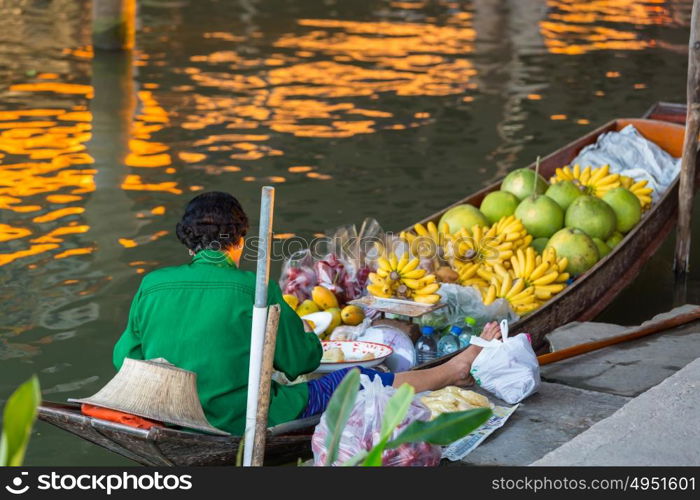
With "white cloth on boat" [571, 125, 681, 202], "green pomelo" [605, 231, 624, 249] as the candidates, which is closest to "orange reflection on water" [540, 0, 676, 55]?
"white cloth on boat" [571, 125, 681, 202]

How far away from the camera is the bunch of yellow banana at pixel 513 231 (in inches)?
248

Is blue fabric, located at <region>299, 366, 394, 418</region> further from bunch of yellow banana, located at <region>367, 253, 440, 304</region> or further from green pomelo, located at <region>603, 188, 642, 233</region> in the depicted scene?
green pomelo, located at <region>603, 188, 642, 233</region>

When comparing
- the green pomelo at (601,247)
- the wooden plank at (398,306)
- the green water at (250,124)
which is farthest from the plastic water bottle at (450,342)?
the green pomelo at (601,247)

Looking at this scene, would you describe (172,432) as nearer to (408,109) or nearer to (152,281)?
(152,281)

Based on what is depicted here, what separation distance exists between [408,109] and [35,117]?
4.00 m

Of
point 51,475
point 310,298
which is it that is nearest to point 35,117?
point 310,298

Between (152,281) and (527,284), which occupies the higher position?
(152,281)

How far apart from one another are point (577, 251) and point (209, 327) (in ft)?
10.3

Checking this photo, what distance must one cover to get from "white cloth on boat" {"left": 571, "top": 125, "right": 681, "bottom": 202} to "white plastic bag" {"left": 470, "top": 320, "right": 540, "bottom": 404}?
3461 mm

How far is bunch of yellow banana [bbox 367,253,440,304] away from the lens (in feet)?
17.6

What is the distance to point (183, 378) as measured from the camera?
3617mm

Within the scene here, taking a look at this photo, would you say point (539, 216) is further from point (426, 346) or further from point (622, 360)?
point (426, 346)

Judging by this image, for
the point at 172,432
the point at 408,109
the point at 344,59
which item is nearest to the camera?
the point at 172,432

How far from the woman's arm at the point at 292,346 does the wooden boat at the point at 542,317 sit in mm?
245
